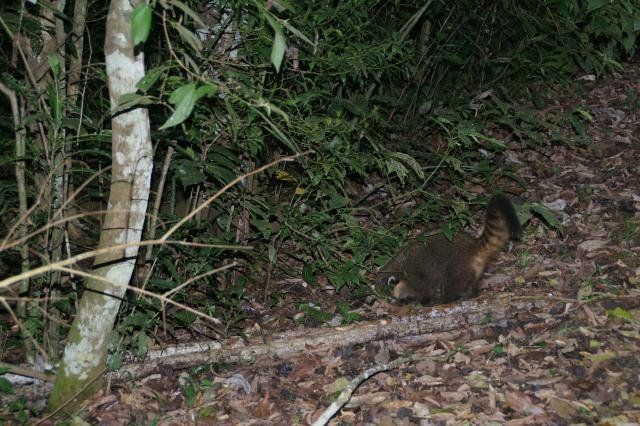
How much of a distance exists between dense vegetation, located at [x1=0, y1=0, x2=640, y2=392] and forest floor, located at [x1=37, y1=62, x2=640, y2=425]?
15.5 inches

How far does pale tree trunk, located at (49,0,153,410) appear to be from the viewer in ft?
9.25

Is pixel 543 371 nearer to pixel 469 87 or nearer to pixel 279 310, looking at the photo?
pixel 279 310

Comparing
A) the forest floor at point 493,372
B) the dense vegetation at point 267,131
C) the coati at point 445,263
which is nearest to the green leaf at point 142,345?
the dense vegetation at point 267,131

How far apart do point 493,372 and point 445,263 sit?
132 cm

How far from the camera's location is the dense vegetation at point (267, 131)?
3.38 meters

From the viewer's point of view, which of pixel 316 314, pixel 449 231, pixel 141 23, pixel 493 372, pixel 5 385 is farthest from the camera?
pixel 449 231

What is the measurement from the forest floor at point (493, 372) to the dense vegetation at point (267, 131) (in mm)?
393

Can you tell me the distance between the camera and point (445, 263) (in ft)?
15.3

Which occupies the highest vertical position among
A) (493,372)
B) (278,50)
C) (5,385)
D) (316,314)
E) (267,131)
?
(278,50)

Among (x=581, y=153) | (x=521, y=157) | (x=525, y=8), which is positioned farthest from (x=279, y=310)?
(x=525, y=8)

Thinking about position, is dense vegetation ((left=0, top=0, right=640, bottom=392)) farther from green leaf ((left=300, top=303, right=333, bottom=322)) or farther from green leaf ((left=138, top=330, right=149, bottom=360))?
green leaf ((left=300, top=303, right=333, bottom=322))

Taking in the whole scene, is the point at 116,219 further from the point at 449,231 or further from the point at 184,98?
the point at 449,231

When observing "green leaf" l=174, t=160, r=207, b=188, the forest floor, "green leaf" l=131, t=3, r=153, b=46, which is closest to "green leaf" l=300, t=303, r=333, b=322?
the forest floor

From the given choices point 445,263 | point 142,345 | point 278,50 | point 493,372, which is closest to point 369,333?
point 493,372
